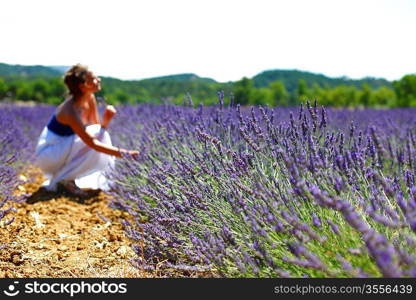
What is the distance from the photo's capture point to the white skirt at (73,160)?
3.59 metres

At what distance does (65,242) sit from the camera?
2.45 metres

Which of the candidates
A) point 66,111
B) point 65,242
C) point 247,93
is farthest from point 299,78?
point 65,242

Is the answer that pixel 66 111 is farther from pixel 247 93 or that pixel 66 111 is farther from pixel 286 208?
pixel 247 93

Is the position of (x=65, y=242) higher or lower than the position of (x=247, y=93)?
lower

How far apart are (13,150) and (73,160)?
0.55 m

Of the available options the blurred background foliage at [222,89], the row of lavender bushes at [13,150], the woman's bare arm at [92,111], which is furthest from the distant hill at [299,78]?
the woman's bare arm at [92,111]

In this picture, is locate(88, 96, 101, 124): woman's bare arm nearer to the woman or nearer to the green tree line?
the woman

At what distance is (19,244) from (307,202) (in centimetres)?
150

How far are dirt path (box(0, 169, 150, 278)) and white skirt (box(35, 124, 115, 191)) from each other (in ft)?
0.76

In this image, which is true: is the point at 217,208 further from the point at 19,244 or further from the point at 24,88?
the point at 24,88

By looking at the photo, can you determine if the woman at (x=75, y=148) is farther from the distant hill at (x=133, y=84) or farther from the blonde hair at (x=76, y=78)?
the distant hill at (x=133, y=84)

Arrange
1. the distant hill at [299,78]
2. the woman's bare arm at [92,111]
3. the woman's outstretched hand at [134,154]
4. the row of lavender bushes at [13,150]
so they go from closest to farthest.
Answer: the row of lavender bushes at [13,150]
the woman's outstretched hand at [134,154]
the woman's bare arm at [92,111]
the distant hill at [299,78]

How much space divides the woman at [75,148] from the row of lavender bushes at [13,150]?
267 mm

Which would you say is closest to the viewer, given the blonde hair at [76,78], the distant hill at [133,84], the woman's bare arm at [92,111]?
the blonde hair at [76,78]
